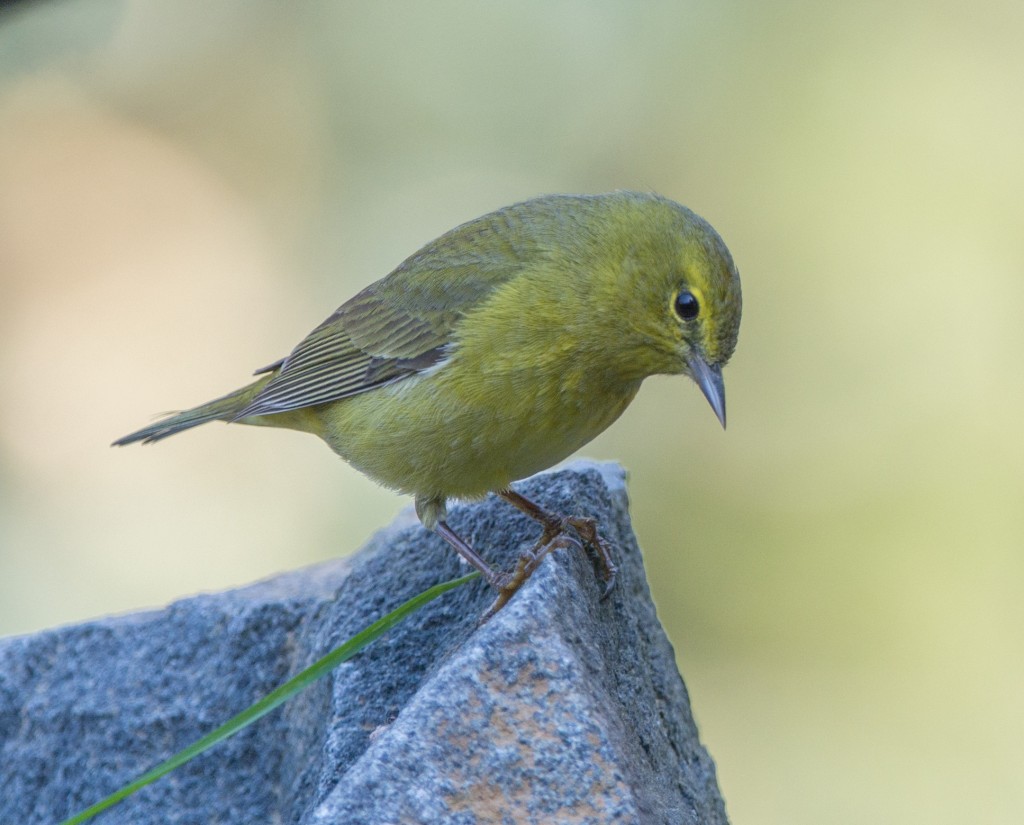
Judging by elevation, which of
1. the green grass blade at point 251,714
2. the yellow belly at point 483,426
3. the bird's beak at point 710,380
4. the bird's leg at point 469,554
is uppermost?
the bird's beak at point 710,380

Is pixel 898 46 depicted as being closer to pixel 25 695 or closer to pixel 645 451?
pixel 645 451

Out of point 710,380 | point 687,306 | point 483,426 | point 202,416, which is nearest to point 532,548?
point 483,426

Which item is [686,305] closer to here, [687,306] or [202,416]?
[687,306]

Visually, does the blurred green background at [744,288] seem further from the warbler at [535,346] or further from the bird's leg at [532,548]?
the bird's leg at [532,548]

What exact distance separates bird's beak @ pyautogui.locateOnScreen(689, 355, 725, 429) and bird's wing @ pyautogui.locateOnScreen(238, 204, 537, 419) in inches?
26.2

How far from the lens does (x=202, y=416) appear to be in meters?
5.12

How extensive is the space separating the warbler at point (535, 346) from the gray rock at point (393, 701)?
204 mm

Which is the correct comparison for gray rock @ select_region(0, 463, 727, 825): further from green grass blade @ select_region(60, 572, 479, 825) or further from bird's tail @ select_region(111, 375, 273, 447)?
bird's tail @ select_region(111, 375, 273, 447)

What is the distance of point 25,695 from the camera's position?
13.5 feet

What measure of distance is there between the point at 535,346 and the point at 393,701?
45.5 inches

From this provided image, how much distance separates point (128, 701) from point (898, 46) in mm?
5998

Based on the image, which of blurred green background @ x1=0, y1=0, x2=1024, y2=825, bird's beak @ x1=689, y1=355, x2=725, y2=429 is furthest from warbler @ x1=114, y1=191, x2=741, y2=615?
blurred green background @ x1=0, y1=0, x2=1024, y2=825

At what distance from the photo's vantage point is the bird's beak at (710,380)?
12.8 ft

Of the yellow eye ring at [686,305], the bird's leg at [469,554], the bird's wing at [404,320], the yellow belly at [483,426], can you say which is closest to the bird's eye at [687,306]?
the yellow eye ring at [686,305]
